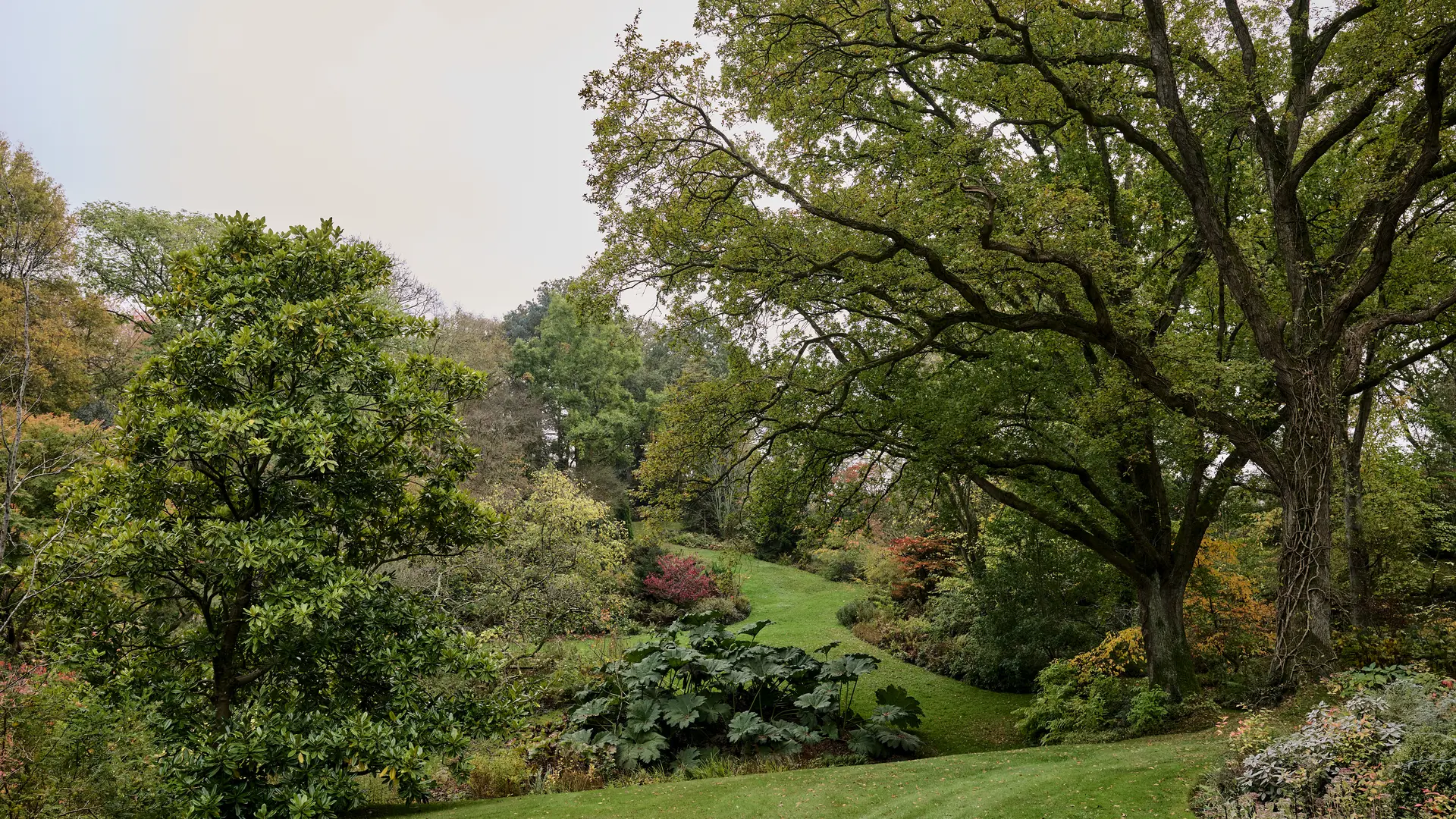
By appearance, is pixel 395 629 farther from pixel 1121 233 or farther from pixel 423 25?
pixel 423 25

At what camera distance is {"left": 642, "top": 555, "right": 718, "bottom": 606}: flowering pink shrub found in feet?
72.8

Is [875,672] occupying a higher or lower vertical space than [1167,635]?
lower

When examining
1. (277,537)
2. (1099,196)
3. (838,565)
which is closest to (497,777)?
(277,537)

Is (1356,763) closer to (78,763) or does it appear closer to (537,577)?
(78,763)

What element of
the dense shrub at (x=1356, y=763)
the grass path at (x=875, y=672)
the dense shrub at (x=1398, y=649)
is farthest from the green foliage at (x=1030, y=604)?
the dense shrub at (x=1356, y=763)

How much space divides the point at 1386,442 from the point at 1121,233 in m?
10.7

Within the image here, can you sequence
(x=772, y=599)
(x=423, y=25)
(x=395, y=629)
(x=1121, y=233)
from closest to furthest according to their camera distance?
(x=395, y=629)
(x=1121, y=233)
(x=423, y=25)
(x=772, y=599)

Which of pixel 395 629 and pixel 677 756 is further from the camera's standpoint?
pixel 677 756

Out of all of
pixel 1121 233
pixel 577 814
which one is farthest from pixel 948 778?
pixel 1121 233

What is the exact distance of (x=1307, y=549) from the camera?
6.96 meters

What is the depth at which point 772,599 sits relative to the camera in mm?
25562

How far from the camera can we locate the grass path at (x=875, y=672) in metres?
11.6

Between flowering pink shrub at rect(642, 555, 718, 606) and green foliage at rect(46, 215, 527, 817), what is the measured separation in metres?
16.2

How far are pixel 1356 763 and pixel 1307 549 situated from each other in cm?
337
